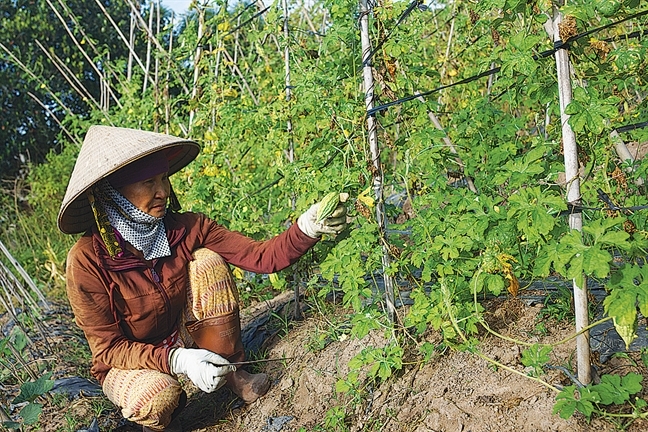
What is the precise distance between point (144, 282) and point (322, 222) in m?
0.83

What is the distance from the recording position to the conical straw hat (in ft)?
8.96

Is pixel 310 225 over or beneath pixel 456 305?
over

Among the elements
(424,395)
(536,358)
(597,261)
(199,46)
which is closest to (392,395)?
(424,395)

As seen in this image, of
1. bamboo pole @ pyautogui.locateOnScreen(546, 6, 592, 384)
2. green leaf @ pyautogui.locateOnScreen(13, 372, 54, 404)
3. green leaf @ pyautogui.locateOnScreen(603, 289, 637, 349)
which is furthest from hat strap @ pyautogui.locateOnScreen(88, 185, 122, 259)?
green leaf @ pyautogui.locateOnScreen(603, 289, 637, 349)

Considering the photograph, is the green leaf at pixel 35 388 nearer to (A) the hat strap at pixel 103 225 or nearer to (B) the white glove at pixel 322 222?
(A) the hat strap at pixel 103 225

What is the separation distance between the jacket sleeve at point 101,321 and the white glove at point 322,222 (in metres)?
0.76

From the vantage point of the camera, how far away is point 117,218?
2859 millimetres

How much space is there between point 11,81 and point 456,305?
8.91 metres

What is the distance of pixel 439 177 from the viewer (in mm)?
2508

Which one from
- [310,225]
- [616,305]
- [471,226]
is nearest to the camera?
[616,305]

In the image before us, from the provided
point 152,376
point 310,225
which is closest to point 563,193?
point 310,225

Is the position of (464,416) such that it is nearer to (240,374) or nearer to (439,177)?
(439,177)

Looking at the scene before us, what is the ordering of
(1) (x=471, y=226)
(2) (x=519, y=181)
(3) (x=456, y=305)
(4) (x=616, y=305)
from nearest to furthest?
(4) (x=616, y=305) < (2) (x=519, y=181) < (1) (x=471, y=226) < (3) (x=456, y=305)

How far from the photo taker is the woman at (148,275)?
277 cm
